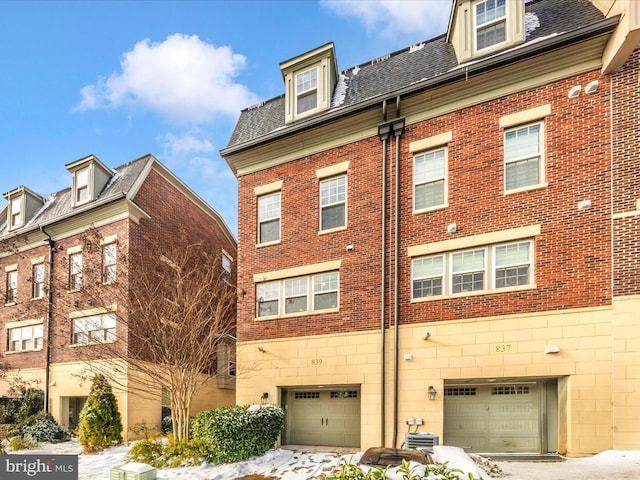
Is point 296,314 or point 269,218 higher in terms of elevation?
point 269,218

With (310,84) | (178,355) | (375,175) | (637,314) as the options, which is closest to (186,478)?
(178,355)

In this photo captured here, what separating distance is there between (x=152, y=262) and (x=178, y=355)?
7872 mm

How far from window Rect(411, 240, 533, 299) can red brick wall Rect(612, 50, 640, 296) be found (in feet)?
6.75

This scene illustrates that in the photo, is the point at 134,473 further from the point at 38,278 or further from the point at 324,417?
the point at 38,278

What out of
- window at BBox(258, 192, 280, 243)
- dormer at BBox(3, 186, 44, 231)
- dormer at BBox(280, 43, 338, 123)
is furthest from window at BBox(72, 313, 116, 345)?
dormer at BBox(280, 43, 338, 123)

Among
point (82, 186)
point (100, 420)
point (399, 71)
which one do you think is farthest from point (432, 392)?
point (82, 186)

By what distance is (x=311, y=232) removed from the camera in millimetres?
15938

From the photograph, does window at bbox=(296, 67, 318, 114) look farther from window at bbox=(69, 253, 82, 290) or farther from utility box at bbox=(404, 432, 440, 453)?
window at bbox=(69, 253, 82, 290)

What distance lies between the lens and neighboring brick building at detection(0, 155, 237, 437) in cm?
2048

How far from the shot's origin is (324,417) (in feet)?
50.7

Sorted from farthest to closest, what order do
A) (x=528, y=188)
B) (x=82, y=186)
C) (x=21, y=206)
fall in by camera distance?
(x=21, y=206) → (x=82, y=186) → (x=528, y=188)

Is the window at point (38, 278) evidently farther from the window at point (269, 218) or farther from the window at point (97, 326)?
the window at point (269, 218)

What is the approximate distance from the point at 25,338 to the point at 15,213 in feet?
22.9

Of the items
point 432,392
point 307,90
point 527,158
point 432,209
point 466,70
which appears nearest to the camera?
point 527,158
